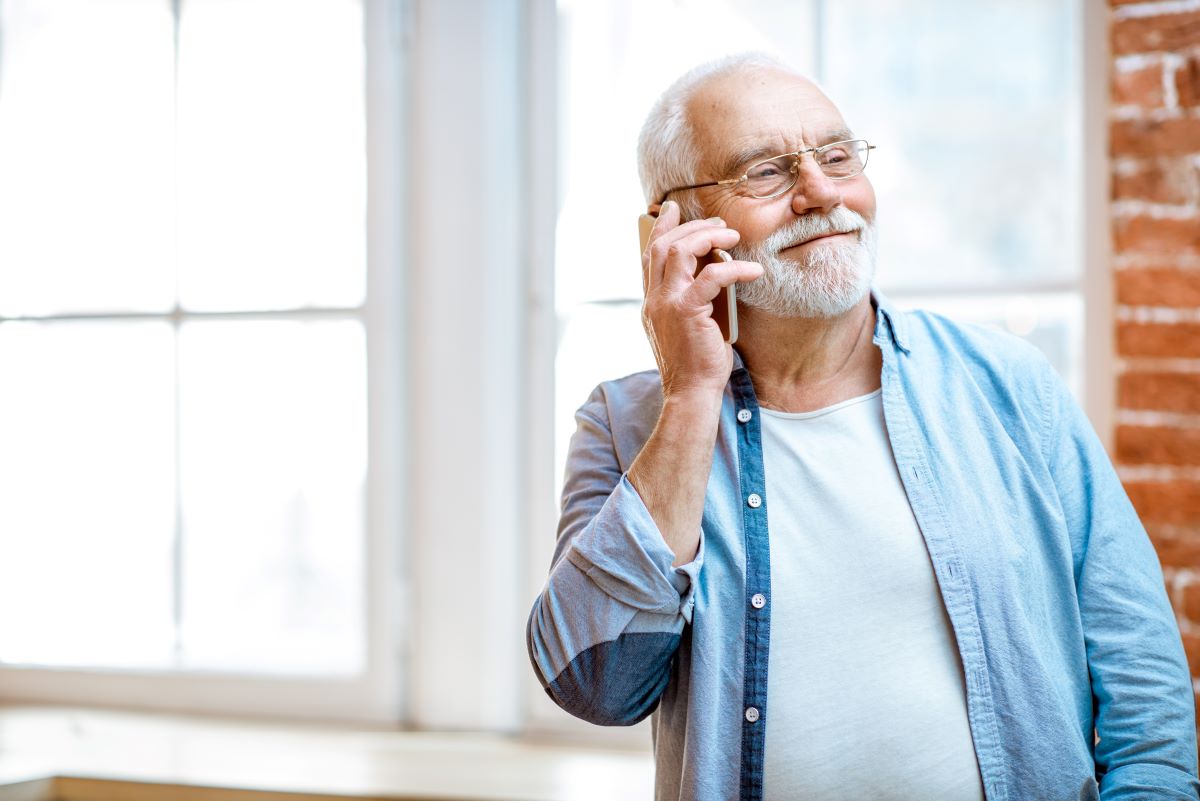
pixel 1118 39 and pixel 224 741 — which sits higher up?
pixel 1118 39

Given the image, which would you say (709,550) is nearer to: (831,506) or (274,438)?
(831,506)

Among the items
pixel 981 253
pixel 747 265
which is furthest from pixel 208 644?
pixel 981 253

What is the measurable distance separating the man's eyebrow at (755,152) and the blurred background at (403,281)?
2.17 feet

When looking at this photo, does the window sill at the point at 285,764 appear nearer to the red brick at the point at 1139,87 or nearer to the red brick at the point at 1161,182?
the red brick at the point at 1161,182

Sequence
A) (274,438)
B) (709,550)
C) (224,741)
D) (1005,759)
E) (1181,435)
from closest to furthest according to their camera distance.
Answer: (1005,759) → (709,550) → (1181,435) → (224,741) → (274,438)

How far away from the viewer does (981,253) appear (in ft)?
6.89

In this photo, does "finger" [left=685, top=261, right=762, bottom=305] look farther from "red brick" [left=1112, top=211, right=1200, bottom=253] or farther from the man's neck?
"red brick" [left=1112, top=211, right=1200, bottom=253]

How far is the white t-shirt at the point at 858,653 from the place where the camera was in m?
1.38

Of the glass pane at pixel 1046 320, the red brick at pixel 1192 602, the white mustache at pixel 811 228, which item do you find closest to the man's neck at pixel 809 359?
the white mustache at pixel 811 228

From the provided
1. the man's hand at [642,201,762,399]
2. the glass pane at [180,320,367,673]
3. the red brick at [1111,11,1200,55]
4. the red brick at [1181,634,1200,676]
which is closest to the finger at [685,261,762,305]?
the man's hand at [642,201,762,399]

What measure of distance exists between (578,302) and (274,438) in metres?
0.77

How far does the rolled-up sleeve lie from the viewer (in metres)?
1.36

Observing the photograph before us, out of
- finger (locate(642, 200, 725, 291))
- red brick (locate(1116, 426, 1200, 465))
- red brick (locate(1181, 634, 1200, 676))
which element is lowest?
red brick (locate(1181, 634, 1200, 676))

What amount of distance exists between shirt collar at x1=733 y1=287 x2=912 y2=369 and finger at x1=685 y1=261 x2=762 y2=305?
0.54ft
